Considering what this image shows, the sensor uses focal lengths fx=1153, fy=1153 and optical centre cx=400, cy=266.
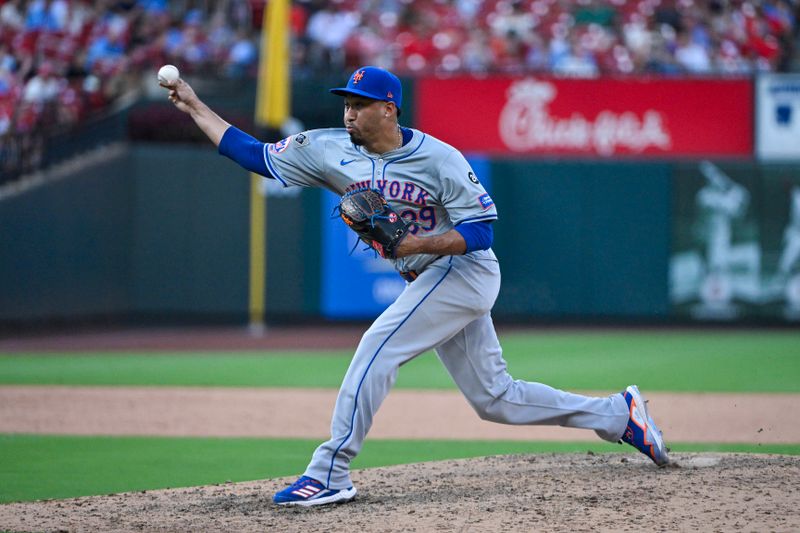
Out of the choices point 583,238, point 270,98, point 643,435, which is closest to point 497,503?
point 643,435

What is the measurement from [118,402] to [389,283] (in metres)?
6.60

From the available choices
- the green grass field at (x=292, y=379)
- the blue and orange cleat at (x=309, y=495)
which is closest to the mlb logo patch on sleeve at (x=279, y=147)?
the blue and orange cleat at (x=309, y=495)

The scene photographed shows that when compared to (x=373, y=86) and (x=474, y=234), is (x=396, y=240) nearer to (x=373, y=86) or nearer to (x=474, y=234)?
(x=474, y=234)

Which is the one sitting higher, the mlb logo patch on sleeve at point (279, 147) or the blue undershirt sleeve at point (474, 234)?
the mlb logo patch on sleeve at point (279, 147)

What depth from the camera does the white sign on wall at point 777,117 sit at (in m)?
15.6

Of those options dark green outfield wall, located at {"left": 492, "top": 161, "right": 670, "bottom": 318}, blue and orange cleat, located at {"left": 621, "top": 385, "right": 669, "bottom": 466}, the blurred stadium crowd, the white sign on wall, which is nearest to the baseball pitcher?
blue and orange cleat, located at {"left": 621, "top": 385, "right": 669, "bottom": 466}

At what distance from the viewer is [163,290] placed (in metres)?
15.3

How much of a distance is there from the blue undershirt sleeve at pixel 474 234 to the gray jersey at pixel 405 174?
0.03m

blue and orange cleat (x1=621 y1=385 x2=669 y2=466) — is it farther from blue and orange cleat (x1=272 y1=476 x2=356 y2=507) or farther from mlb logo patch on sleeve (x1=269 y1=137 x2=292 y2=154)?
mlb logo patch on sleeve (x1=269 y1=137 x2=292 y2=154)

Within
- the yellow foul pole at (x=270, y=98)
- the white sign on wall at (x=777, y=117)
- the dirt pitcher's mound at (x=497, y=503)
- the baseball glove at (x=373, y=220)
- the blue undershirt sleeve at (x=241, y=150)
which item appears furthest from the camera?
the white sign on wall at (x=777, y=117)

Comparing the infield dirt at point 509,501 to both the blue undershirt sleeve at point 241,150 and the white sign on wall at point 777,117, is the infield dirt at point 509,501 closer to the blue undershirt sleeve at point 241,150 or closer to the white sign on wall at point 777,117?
the blue undershirt sleeve at point 241,150

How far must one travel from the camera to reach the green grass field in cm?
609

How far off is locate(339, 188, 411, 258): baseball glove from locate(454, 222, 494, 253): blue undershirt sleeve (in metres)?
0.24

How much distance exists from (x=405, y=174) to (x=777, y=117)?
39.4 feet
